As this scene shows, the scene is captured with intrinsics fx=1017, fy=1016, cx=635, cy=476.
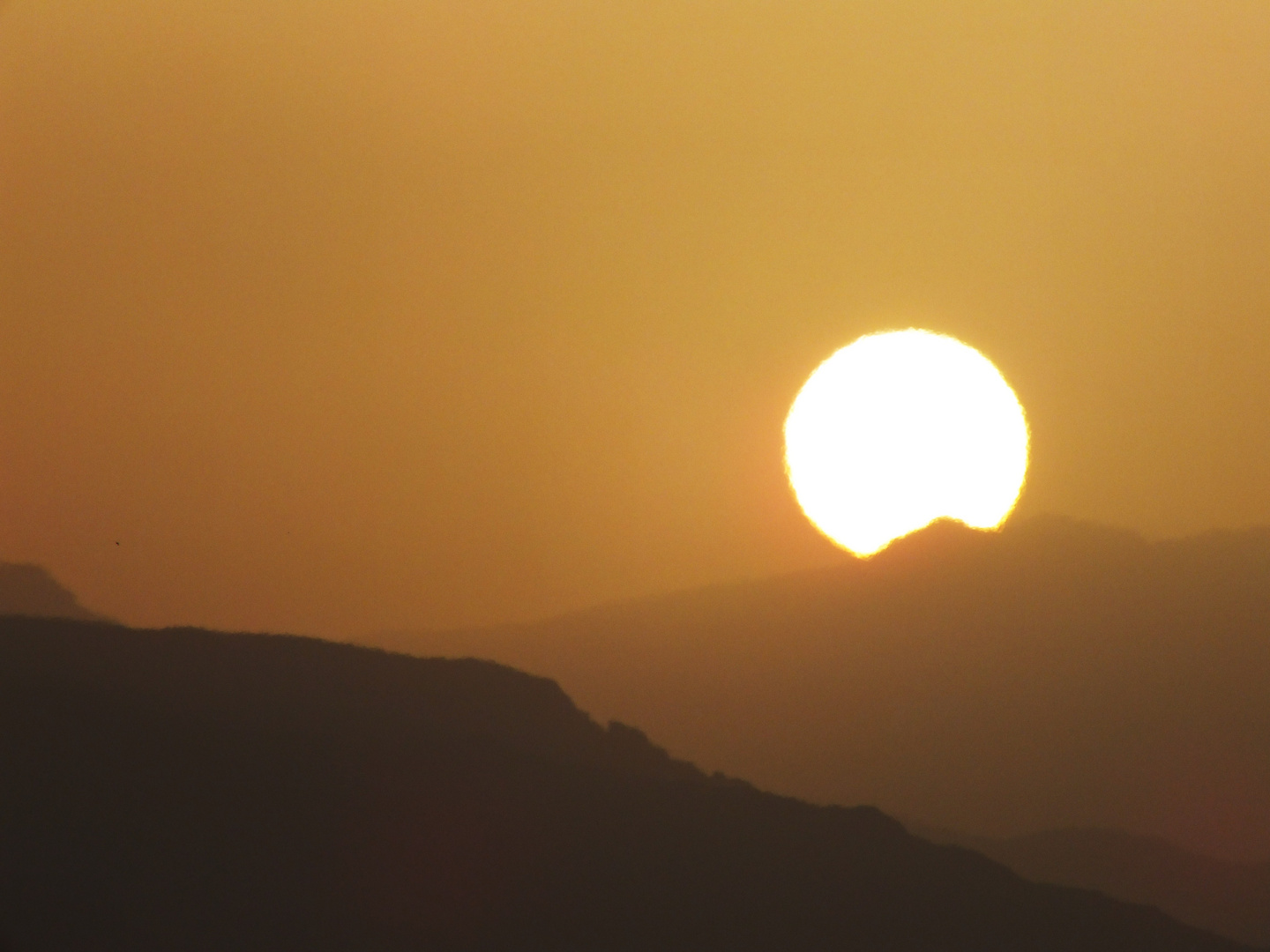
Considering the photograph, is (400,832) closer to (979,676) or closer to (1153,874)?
(979,676)

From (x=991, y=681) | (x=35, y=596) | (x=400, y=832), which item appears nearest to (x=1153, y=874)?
(x=991, y=681)

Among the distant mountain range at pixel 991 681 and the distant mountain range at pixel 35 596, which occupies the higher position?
the distant mountain range at pixel 991 681

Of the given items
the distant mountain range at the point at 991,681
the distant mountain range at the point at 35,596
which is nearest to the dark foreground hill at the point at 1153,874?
the distant mountain range at the point at 991,681

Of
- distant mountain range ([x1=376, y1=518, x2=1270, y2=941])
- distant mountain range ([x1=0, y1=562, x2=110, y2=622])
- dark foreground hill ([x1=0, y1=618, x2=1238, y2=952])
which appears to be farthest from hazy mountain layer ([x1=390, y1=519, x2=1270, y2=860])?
distant mountain range ([x1=0, y1=562, x2=110, y2=622])

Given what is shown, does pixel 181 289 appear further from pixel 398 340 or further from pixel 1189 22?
pixel 1189 22

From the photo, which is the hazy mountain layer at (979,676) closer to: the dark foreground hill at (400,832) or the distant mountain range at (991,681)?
the distant mountain range at (991,681)

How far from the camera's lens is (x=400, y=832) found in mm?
2822

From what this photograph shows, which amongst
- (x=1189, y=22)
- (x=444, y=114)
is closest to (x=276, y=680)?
(x=444, y=114)

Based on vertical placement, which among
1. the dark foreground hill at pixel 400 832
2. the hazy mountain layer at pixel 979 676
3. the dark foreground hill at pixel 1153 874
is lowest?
the dark foreground hill at pixel 400 832

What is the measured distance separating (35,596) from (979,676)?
2743 millimetres

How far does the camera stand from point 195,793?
2.87m

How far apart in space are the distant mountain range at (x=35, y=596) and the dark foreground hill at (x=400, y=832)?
0.13 ft

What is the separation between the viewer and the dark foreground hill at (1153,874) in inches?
106

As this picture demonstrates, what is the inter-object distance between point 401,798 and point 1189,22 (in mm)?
3250
